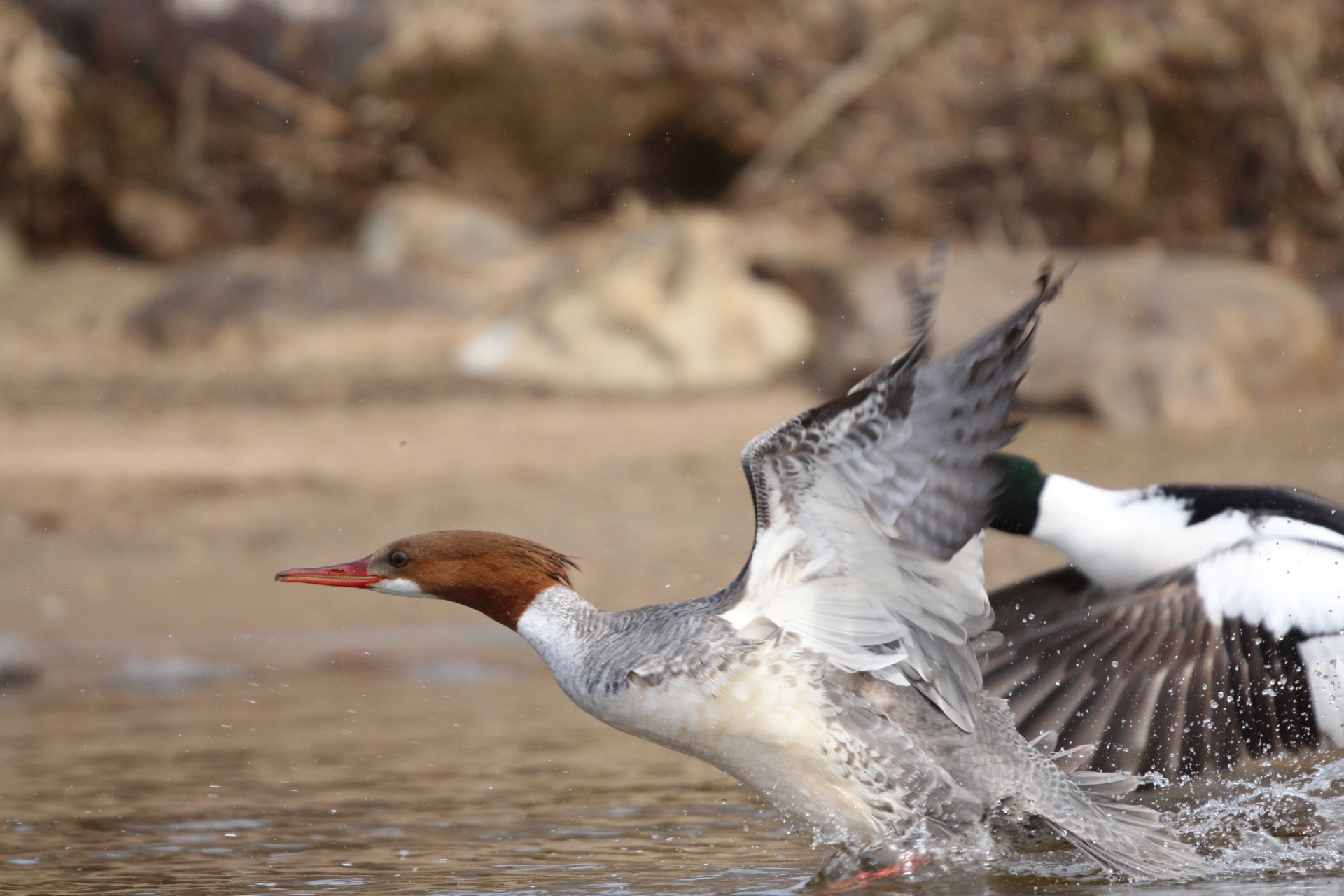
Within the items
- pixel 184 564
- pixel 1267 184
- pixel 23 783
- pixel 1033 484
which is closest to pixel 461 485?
pixel 184 564

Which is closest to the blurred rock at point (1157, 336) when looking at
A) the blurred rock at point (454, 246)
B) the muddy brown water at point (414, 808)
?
the blurred rock at point (454, 246)

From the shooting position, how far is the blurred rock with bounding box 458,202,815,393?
995 centimetres

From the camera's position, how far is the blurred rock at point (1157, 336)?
8.95m

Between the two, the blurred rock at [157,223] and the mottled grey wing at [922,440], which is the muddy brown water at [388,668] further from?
the blurred rock at [157,223]

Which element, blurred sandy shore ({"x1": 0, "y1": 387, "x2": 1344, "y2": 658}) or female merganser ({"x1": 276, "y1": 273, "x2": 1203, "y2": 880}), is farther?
blurred sandy shore ({"x1": 0, "y1": 387, "x2": 1344, "y2": 658})

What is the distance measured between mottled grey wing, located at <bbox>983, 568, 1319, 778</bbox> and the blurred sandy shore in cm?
289

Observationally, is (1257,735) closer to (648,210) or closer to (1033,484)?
(1033,484)

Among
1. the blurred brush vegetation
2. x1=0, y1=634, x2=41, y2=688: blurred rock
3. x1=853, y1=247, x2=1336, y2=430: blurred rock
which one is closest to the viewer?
x1=0, y1=634, x2=41, y2=688: blurred rock

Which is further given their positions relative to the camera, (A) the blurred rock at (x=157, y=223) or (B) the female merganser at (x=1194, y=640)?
(A) the blurred rock at (x=157, y=223)

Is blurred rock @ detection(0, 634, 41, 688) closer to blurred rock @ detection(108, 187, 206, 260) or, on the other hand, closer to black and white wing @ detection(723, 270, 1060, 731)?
black and white wing @ detection(723, 270, 1060, 731)

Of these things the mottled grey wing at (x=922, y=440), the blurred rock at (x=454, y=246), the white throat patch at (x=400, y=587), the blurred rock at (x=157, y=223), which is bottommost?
the white throat patch at (x=400, y=587)

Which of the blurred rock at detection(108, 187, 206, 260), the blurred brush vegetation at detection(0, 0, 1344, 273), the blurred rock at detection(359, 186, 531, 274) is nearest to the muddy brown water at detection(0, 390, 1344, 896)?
the blurred rock at detection(359, 186, 531, 274)

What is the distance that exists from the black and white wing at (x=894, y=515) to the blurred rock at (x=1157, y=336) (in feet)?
18.5

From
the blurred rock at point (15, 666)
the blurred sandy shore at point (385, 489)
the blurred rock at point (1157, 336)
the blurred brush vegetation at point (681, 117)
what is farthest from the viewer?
the blurred brush vegetation at point (681, 117)
